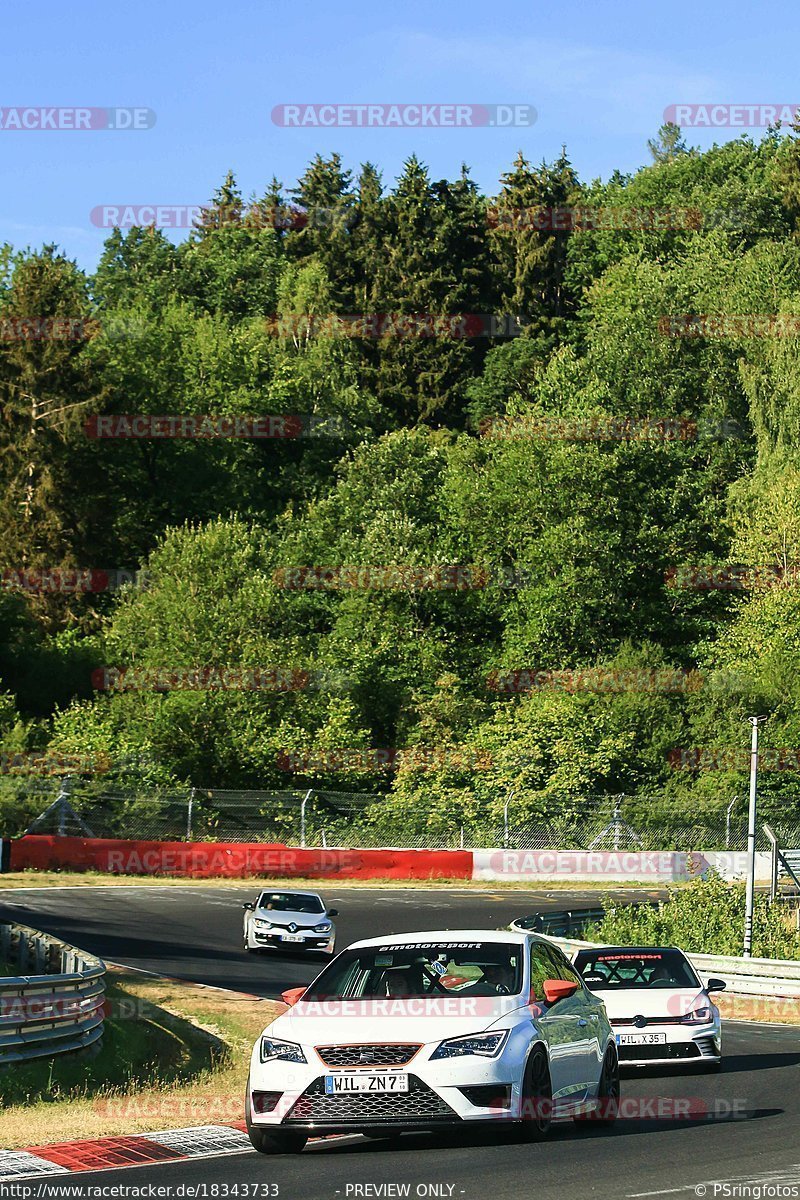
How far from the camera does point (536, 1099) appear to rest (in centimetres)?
1150

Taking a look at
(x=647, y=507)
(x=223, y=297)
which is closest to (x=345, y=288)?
(x=223, y=297)

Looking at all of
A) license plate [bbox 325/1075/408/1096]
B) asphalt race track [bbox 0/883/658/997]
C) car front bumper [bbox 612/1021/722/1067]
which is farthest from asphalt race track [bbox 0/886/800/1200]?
asphalt race track [bbox 0/883/658/997]

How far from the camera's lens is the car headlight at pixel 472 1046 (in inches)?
434

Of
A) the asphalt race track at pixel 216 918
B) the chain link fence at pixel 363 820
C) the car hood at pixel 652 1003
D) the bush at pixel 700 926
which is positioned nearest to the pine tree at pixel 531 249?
the chain link fence at pixel 363 820

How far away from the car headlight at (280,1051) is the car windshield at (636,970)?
795 cm

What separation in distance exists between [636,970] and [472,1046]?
851cm

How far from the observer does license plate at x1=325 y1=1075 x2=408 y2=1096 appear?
11.0 metres

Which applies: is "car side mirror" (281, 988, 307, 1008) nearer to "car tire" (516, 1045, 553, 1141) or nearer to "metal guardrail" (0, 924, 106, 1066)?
"car tire" (516, 1045, 553, 1141)

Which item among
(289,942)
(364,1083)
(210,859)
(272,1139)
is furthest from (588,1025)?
(210,859)

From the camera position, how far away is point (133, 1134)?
41.9 ft

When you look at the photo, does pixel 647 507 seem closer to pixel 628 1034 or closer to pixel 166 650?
pixel 166 650

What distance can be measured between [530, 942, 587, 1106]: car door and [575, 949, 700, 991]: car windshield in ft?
20.6

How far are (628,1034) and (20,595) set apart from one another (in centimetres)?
5079

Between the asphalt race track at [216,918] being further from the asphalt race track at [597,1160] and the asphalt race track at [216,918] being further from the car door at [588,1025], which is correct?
the car door at [588,1025]
